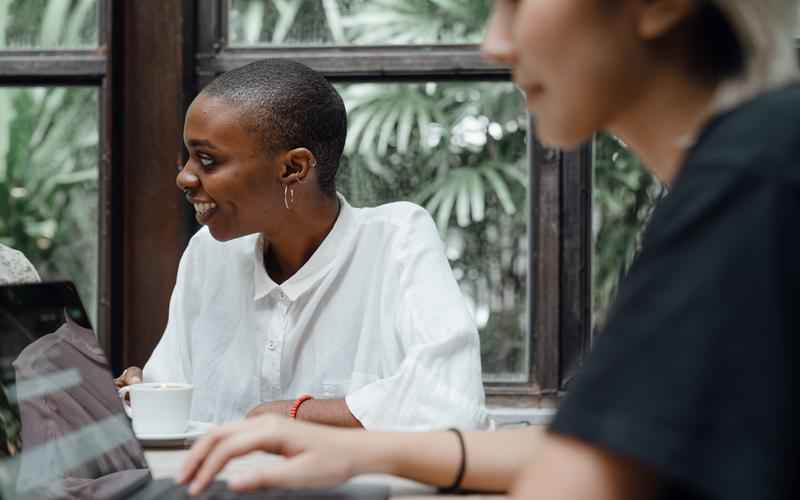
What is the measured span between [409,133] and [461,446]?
1.44 meters

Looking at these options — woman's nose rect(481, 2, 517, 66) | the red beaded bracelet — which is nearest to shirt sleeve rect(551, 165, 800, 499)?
woman's nose rect(481, 2, 517, 66)

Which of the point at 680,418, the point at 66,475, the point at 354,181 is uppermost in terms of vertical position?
the point at 354,181

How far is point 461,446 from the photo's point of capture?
0.86 meters

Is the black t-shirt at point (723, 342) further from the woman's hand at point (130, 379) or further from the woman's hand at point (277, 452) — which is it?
the woman's hand at point (130, 379)

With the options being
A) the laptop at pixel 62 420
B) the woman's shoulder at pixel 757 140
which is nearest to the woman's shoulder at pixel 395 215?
the laptop at pixel 62 420

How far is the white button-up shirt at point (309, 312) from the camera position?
1598 mm

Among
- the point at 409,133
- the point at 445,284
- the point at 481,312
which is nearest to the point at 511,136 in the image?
the point at 409,133

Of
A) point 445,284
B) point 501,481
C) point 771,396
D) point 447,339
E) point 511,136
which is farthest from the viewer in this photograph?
point 511,136

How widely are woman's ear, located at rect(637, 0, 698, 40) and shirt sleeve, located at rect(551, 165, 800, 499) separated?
0.13 meters

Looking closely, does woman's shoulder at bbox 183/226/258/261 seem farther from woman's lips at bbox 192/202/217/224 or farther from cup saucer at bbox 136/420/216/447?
cup saucer at bbox 136/420/216/447

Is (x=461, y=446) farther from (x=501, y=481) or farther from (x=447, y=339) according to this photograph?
(x=447, y=339)

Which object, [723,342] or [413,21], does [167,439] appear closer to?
[723,342]

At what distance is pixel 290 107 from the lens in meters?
1.69

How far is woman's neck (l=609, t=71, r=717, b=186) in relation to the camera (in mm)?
618
